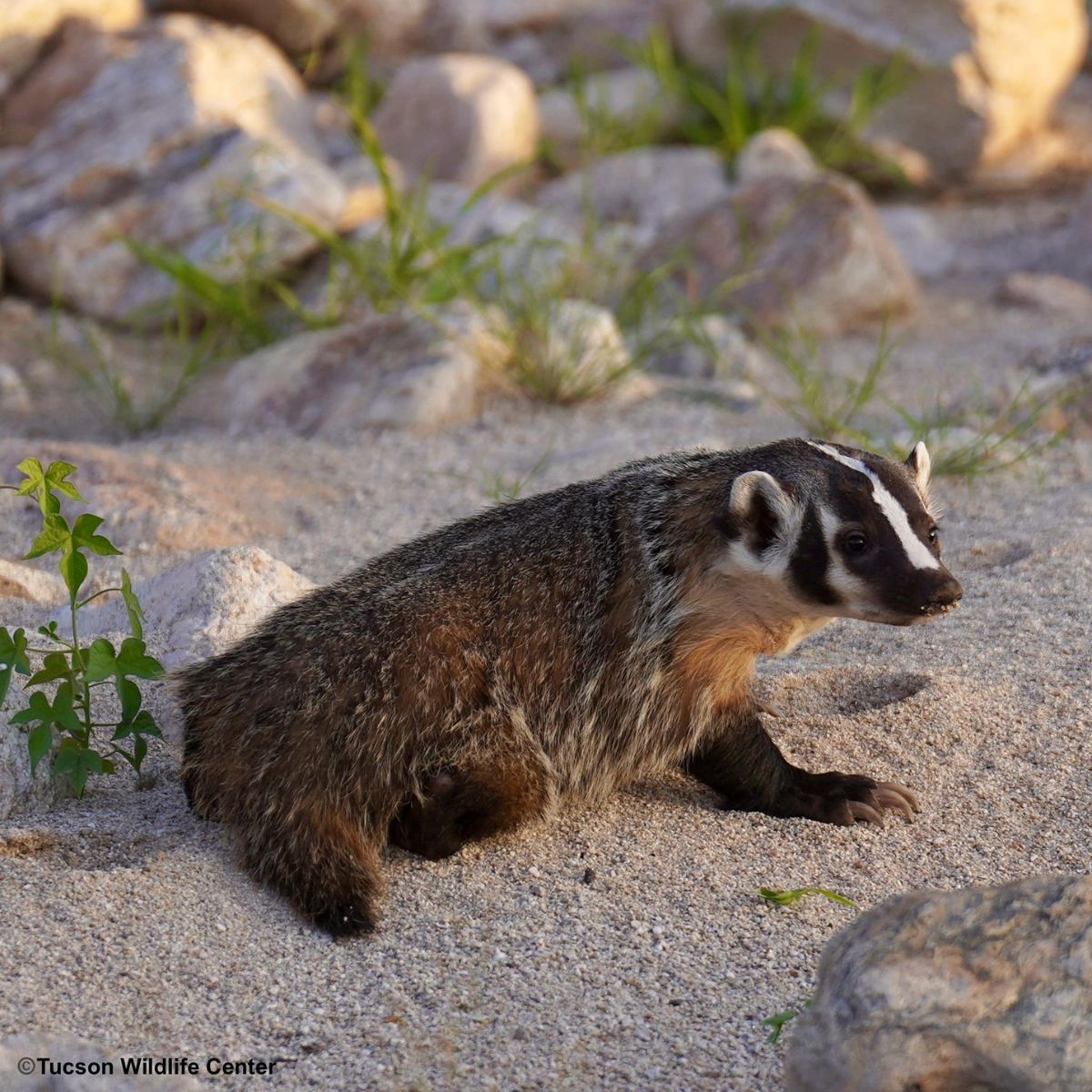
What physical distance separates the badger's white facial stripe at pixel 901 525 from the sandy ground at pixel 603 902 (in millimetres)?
598

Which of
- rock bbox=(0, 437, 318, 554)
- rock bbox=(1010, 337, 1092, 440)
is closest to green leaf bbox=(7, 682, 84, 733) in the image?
rock bbox=(0, 437, 318, 554)

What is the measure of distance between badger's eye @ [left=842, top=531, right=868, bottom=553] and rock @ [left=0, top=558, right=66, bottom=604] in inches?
89.2

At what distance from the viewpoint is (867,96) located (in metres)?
8.92

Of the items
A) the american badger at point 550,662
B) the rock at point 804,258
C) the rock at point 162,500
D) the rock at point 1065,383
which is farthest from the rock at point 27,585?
the rock at point 804,258

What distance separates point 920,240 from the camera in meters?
8.73

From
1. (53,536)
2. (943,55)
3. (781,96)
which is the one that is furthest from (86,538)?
(943,55)

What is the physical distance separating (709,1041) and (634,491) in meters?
1.43

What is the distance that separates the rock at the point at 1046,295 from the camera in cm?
766

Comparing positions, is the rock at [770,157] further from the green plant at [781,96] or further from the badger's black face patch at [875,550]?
the badger's black face patch at [875,550]

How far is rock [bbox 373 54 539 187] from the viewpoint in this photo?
28.7ft

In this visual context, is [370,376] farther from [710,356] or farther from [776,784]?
[776,784]

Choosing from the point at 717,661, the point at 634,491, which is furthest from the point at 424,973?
the point at 634,491

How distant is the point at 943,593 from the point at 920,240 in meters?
5.93

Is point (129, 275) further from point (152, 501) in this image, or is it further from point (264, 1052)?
point (264, 1052)
